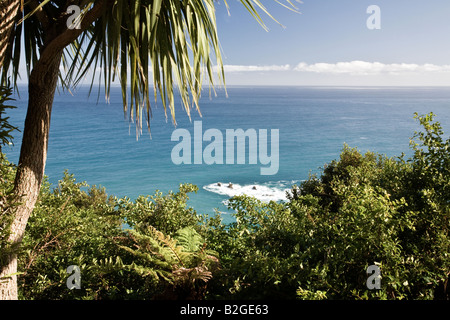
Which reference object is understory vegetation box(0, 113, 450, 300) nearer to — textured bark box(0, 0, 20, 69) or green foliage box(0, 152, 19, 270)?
green foliage box(0, 152, 19, 270)

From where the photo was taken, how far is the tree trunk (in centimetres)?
266

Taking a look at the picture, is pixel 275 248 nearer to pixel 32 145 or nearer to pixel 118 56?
pixel 118 56

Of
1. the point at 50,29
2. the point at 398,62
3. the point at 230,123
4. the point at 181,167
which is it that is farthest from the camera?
the point at 398,62

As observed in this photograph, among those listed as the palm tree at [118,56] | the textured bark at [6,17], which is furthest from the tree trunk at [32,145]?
the textured bark at [6,17]

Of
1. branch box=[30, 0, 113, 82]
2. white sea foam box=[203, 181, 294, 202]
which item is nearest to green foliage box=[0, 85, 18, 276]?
branch box=[30, 0, 113, 82]

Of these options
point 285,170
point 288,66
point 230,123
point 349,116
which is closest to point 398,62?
point 288,66

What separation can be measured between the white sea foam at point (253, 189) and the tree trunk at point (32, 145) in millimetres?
27278

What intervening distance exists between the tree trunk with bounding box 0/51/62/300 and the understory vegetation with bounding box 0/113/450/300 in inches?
4.8

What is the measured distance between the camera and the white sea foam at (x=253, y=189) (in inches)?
1209

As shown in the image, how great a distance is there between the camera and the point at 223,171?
41.3 metres

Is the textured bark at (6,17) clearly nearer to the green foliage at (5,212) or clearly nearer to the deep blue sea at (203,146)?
the green foliage at (5,212)

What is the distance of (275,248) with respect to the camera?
2857mm

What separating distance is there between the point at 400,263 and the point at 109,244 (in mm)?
2805

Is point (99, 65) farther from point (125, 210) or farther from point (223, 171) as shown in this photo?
point (223, 171)
